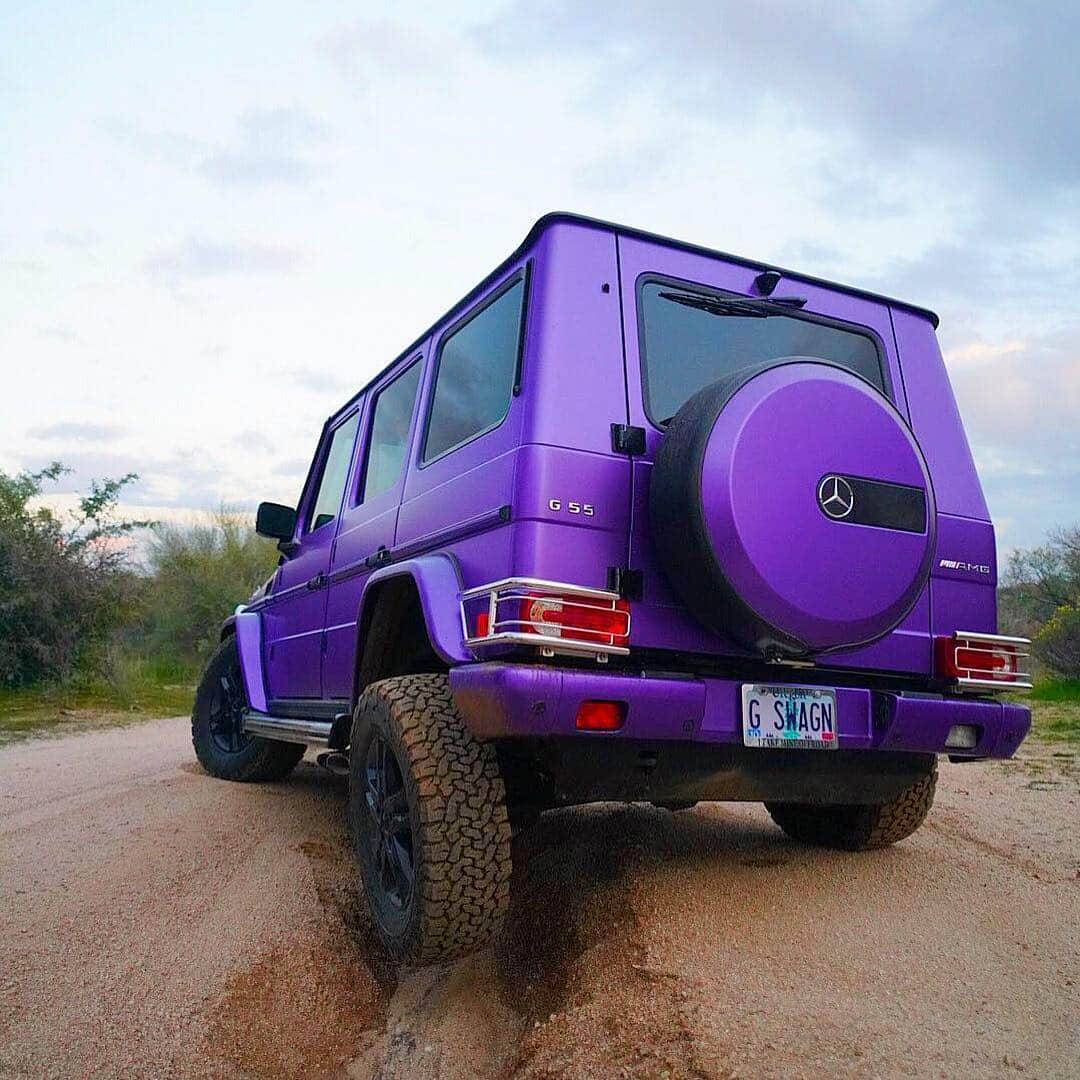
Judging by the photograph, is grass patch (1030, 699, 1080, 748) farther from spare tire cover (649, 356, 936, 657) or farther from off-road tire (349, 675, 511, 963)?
off-road tire (349, 675, 511, 963)

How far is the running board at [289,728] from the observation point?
3.91 m

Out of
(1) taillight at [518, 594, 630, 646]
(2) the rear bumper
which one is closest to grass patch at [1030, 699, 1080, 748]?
(2) the rear bumper

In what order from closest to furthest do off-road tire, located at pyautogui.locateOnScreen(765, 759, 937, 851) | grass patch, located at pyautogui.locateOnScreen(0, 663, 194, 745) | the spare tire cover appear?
the spare tire cover < off-road tire, located at pyautogui.locateOnScreen(765, 759, 937, 851) < grass patch, located at pyautogui.locateOnScreen(0, 663, 194, 745)

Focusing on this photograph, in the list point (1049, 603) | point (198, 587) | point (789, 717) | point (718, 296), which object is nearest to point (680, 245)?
point (718, 296)

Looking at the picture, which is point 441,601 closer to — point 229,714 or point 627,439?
point 627,439

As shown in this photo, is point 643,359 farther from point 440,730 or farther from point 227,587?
point 227,587

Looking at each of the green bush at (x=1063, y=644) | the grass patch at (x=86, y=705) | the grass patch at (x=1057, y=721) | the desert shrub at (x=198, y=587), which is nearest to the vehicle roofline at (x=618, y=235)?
the grass patch at (x=1057, y=721)

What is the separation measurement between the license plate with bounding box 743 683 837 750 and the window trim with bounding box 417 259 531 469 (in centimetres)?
109

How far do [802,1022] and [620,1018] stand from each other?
1.43 ft

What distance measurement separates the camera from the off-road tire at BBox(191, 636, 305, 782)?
211 inches

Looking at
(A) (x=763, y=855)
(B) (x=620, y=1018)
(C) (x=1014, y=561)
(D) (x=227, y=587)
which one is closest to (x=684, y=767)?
(B) (x=620, y=1018)

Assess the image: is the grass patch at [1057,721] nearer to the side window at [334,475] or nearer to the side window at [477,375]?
the side window at [334,475]

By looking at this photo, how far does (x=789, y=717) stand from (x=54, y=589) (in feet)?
37.7

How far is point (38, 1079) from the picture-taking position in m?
2.33
